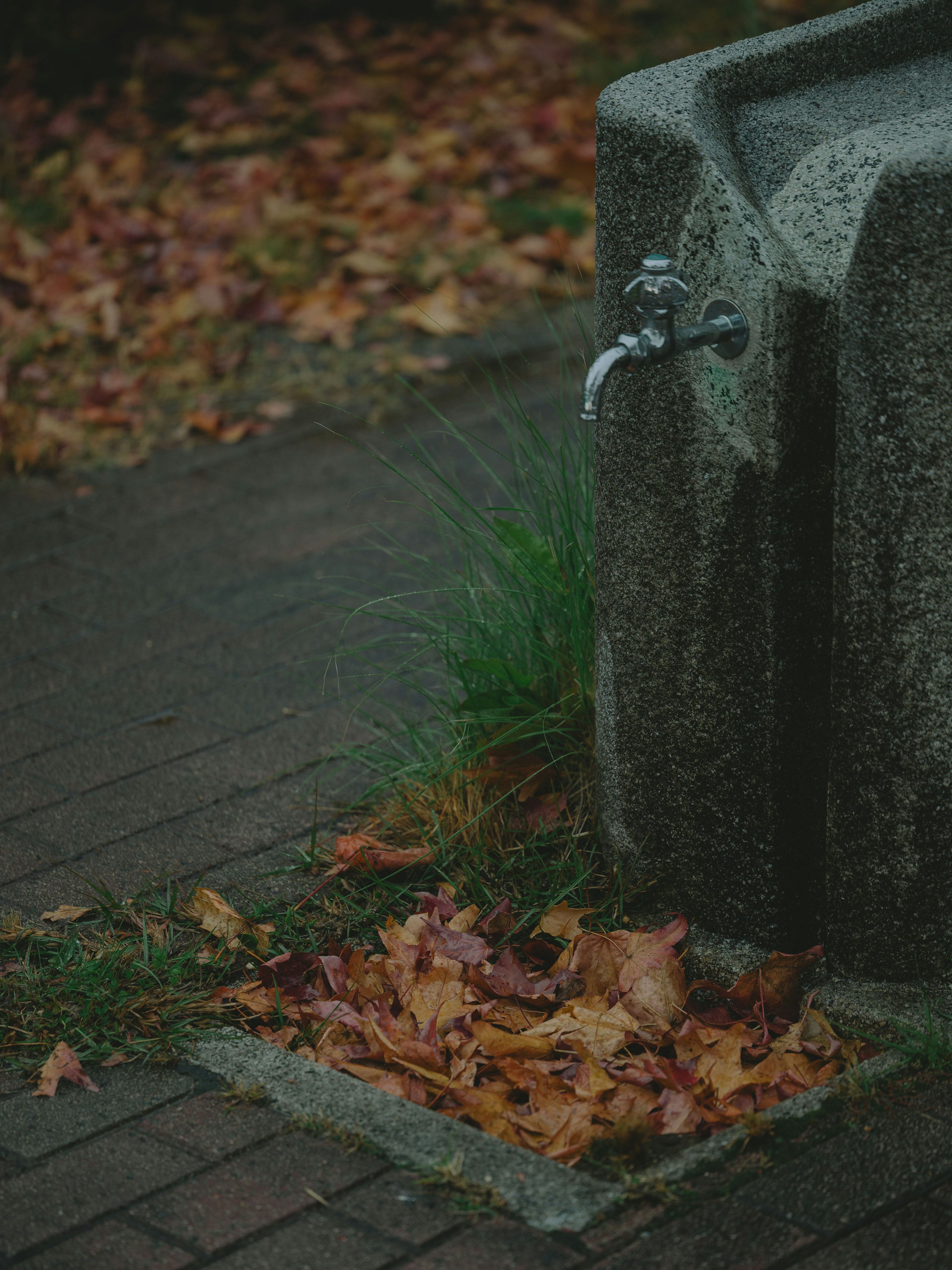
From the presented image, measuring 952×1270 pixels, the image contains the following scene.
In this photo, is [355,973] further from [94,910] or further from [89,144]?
[89,144]

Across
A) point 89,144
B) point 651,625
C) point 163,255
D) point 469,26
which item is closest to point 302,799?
point 651,625

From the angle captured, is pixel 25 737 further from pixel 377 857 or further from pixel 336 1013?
pixel 336 1013

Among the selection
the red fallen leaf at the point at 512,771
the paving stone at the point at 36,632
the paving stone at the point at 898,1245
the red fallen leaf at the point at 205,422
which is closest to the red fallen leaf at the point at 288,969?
the red fallen leaf at the point at 512,771

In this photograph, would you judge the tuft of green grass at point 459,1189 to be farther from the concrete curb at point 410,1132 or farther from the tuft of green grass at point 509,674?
the tuft of green grass at point 509,674

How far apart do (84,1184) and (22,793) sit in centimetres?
121

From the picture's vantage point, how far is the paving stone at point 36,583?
378 centimetres

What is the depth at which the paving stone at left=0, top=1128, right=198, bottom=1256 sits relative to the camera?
1750mm

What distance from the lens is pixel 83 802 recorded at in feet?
9.32

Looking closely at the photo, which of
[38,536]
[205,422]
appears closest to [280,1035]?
[38,536]

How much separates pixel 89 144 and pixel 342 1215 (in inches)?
262

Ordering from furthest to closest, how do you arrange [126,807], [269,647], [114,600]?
[114,600] < [269,647] < [126,807]

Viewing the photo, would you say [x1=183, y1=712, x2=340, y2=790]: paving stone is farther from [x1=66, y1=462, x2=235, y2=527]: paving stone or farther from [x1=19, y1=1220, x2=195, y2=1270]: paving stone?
[x1=66, y1=462, x2=235, y2=527]: paving stone

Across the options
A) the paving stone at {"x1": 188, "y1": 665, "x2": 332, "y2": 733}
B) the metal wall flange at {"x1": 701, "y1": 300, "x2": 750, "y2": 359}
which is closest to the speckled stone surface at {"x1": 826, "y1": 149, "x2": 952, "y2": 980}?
the metal wall flange at {"x1": 701, "y1": 300, "x2": 750, "y2": 359}

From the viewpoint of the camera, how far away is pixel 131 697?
10.7ft
